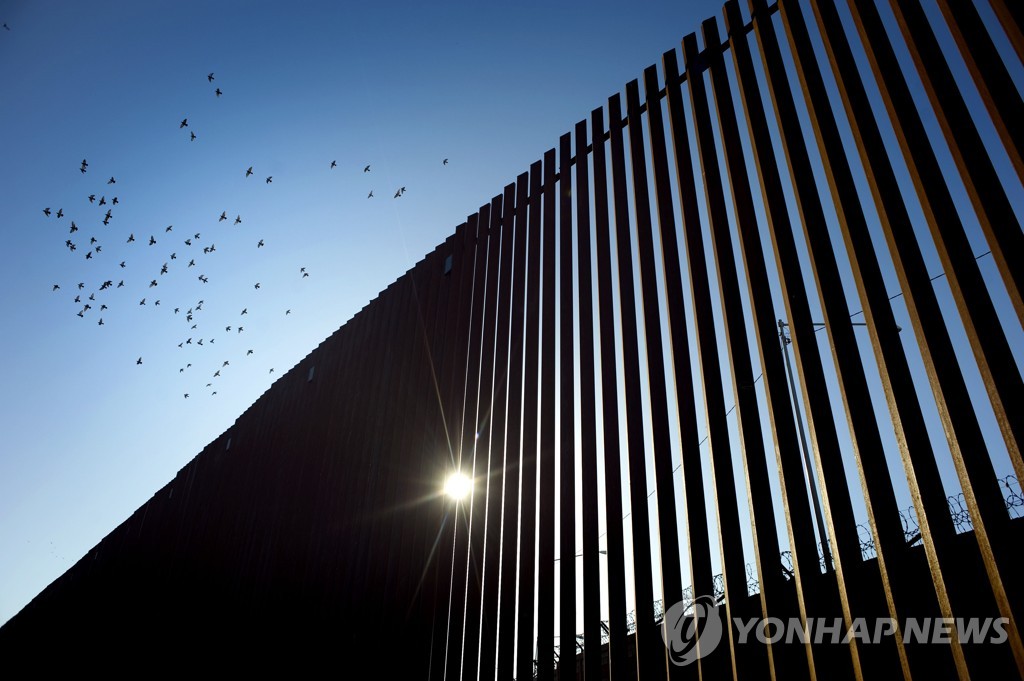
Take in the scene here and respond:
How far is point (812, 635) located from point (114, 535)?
12.2m

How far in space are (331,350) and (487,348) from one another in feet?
10.6

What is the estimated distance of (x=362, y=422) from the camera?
16.5 ft

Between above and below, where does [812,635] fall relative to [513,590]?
below

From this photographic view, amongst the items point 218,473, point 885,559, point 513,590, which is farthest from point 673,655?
point 218,473

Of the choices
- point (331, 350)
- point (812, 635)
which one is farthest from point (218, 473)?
point (812, 635)

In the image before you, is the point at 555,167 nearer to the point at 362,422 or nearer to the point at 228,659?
the point at 362,422

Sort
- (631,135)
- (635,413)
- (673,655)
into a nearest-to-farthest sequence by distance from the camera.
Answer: (673,655) → (635,413) → (631,135)

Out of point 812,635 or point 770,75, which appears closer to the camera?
point 812,635

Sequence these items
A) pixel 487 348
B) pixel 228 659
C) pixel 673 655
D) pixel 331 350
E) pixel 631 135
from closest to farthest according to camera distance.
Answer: pixel 673 655 < pixel 631 135 < pixel 487 348 < pixel 228 659 < pixel 331 350

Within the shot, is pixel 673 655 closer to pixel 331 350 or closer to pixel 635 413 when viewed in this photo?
pixel 635 413

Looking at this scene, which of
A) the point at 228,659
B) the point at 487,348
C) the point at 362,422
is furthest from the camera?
the point at 228,659

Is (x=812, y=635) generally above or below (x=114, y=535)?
below

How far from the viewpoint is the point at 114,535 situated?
1058 cm

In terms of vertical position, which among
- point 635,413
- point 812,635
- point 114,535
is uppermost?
point 114,535
